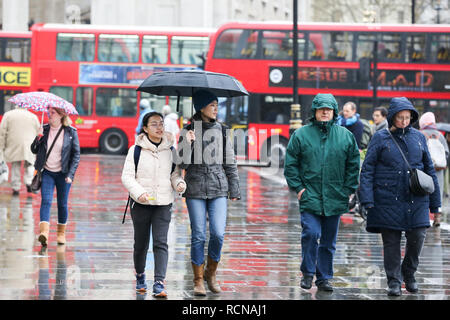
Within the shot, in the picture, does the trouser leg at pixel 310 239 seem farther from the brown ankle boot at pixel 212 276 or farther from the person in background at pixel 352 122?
the person in background at pixel 352 122

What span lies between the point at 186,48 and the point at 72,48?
3.77 metres

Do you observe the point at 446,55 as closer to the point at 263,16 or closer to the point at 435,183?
the point at 435,183

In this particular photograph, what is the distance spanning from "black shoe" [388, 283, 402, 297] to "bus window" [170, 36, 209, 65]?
2520 cm

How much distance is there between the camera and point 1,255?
988 centimetres

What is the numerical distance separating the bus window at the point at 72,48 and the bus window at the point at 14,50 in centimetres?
205

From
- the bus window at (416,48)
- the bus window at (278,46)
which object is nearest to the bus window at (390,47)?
the bus window at (416,48)

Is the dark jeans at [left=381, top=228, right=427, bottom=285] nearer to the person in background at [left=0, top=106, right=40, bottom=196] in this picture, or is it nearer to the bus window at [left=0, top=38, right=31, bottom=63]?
the person in background at [left=0, top=106, right=40, bottom=196]

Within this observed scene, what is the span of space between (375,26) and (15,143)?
14.9 metres

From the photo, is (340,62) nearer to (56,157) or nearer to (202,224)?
(56,157)

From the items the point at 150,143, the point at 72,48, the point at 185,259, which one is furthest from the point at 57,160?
the point at 72,48

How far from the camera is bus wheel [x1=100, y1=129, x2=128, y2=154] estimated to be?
109ft

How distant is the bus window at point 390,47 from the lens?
93.9ft

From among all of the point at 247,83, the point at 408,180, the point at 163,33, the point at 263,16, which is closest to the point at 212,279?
the point at 408,180

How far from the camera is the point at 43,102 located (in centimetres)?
1092
